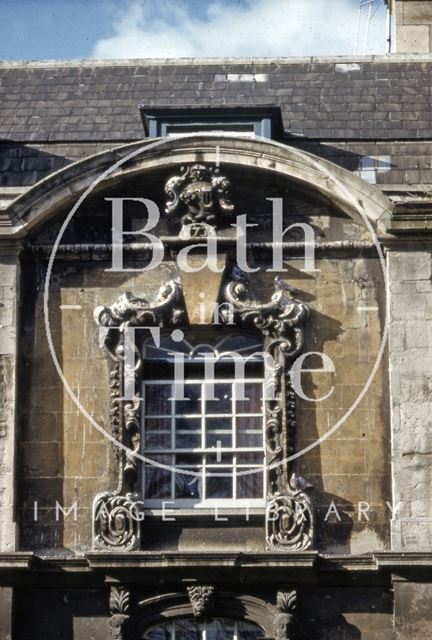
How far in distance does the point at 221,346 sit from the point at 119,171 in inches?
90.7

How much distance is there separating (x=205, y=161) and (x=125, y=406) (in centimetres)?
298

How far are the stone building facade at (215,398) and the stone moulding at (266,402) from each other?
2 centimetres

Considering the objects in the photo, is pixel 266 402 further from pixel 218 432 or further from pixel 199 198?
pixel 199 198

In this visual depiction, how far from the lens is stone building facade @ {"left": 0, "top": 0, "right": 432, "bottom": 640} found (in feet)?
73.7

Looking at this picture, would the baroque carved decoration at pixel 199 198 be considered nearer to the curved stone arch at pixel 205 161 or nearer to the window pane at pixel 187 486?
the curved stone arch at pixel 205 161

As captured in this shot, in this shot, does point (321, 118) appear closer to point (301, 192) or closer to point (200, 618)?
point (301, 192)

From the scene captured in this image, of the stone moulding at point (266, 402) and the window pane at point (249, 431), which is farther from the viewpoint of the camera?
the window pane at point (249, 431)

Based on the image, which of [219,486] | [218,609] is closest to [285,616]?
[218,609]

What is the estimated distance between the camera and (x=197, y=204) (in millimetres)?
23922

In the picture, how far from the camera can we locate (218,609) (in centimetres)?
2248

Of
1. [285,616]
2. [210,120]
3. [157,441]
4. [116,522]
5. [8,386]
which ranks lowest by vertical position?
[285,616]

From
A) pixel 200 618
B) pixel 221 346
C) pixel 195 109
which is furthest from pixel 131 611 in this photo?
pixel 195 109

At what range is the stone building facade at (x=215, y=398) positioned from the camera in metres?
22.5

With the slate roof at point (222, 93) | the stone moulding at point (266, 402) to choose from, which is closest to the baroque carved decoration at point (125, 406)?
the stone moulding at point (266, 402)
